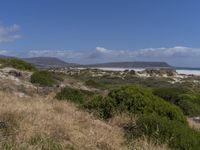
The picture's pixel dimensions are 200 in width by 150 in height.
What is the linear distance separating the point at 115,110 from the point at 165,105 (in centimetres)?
195

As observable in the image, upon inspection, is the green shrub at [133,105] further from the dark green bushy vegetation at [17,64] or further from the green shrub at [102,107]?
the dark green bushy vegetation at [17,64]

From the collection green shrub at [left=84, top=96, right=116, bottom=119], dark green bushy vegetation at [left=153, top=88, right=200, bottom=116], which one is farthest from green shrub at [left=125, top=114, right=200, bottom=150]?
dark green bushy vegetation at [left=153, top=88, right=200, bottom=116]

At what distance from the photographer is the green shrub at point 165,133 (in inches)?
401

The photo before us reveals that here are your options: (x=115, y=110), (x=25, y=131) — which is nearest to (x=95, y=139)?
(x=25, y=131)

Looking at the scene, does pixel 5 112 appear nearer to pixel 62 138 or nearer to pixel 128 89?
pixel 62 138

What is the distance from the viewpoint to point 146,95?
Result: 583 inches

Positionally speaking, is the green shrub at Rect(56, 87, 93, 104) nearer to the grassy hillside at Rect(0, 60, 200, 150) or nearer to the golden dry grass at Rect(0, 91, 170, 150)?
the grassy hillside at Rect(0, 60, 200, 150)

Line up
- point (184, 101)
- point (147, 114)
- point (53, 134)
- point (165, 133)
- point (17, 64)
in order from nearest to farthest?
point (53, 134) → point (165, 133) → point (147, 114) → point (184, 101) → point (17, 64)

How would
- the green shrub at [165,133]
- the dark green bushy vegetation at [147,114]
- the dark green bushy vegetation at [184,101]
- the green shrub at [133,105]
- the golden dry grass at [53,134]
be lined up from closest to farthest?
the golden dry grass at [53,134]
the green shrub at [165,133]
the dark green bushy vegetation at [147,114]
the green shrub at [133,105]
the dark green bushy vegetation at [184,101]

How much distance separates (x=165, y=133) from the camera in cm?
1073

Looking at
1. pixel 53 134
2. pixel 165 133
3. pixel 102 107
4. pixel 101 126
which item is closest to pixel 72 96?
pixel 102 107

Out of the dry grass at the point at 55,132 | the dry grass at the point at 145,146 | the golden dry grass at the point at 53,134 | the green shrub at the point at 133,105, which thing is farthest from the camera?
the green shrub at the point at 133,105

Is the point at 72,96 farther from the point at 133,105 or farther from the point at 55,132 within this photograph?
the point at 55,132

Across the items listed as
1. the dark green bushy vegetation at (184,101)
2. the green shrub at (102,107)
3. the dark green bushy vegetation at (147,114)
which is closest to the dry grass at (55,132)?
the dark green bushy vegetation at (147,114)
